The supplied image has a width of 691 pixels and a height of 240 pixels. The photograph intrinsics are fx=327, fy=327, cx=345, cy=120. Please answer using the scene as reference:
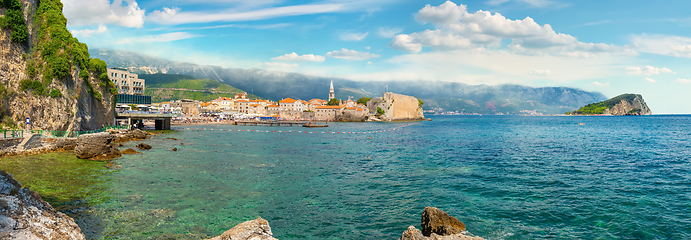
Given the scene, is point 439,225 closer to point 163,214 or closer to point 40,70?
point 163,214

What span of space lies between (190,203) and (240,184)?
3.59m

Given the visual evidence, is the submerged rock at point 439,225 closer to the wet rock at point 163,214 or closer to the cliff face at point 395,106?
the wet rock at point 163,214

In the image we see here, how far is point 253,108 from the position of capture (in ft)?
422

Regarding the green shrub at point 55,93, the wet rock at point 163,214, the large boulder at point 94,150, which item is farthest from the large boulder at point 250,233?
the green shrub at point 55,93

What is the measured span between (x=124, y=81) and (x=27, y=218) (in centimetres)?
10105

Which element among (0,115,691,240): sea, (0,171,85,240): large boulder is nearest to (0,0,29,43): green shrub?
(0,115,691,240): sea

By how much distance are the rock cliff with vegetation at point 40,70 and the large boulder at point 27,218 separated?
87.2 feet

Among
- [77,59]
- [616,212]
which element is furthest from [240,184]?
[77,59]

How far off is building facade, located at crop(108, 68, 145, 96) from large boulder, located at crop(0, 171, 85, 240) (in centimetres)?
9323

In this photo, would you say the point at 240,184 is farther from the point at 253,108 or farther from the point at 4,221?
the point at 253,108

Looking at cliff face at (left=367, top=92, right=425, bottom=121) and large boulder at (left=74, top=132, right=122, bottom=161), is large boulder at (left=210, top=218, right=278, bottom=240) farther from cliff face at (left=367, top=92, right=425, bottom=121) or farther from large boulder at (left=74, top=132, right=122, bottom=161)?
cliff face at (left=367, top=92, right=425, bottom=121)

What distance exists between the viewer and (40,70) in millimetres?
28000

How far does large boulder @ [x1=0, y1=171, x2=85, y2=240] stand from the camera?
524 cm

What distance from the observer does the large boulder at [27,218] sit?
5.24 meters
